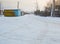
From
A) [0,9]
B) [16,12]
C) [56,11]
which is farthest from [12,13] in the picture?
[0,9]

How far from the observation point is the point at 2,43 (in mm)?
6098

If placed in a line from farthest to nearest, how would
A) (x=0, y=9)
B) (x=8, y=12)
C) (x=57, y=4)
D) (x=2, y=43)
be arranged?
(x=0, y=9) → (x=57, y=4) → (x=8, y=12) → (x=2, y=43)

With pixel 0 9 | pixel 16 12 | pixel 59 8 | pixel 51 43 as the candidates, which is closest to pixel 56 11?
pixel 59 8

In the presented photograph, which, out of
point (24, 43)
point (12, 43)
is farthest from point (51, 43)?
point (12, 43)

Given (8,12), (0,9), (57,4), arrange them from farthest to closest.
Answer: (0,9)
(57,4)
(8,12)

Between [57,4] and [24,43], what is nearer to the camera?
[24,43]

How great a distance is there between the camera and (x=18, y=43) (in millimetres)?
6133

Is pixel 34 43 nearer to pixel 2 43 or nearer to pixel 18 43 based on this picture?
pixel 18 43

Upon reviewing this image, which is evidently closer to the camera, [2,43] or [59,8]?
[2,43]

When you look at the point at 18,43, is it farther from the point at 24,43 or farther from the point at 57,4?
the point at 57,4

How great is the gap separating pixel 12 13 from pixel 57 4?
1379 cm

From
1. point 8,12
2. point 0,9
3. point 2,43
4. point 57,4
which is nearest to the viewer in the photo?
point 2,43

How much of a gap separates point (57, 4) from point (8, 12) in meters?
15.2

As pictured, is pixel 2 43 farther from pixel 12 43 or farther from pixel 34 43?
pixel 34 43
